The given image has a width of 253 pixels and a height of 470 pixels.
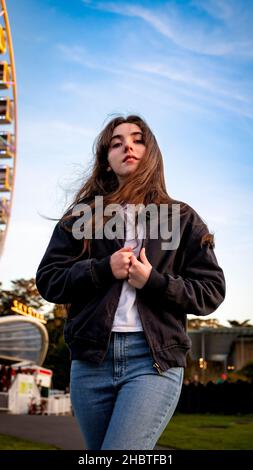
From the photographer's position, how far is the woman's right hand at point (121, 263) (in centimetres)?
219

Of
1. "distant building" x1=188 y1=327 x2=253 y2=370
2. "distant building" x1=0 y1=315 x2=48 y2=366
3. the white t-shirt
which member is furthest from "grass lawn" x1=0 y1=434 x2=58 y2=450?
"distant building" x1=188 y1=327 x2=253 y2=370

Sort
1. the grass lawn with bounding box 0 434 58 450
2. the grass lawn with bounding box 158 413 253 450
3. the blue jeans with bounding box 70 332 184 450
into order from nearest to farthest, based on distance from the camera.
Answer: the blue jeans with bounding box 70 332 184 450
the grass lawn with bounding box 0 434 58 450
the grass lawn with bounding box 158 413 253 450

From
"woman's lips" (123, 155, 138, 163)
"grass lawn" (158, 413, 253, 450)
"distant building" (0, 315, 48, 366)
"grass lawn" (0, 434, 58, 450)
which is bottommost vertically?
"grass lawn" (158, 413, 253, 450)

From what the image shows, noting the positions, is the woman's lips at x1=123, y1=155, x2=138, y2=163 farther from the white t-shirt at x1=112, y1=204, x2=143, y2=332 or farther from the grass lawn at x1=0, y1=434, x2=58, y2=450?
the grass lawn at x1=0, y1=434, x2=58, y2=450

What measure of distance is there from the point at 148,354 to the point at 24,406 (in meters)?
25.6

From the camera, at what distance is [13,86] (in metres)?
25.9

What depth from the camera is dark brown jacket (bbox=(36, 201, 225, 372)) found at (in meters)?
2.20

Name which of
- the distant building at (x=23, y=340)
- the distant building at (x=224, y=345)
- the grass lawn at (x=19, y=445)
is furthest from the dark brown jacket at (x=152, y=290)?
the distant building at (x=224, y=345)

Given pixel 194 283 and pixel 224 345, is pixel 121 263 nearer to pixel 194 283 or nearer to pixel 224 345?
pixel 194 283

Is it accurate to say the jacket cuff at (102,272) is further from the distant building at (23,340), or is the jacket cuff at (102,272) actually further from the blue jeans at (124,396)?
the distant building at (23,340)

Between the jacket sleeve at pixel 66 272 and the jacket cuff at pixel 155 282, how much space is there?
13 cm

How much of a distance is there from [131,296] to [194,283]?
0.22 m
